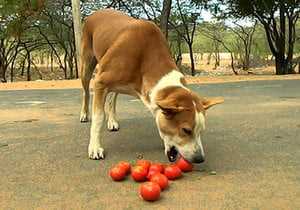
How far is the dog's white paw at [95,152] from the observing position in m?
4.97

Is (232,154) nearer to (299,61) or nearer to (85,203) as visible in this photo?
(85,203)

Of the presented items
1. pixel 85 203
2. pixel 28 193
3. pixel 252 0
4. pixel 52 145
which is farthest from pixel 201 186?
pixel 252 0

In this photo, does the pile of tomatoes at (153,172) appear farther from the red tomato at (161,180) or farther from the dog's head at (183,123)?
the dog's head at (183,123)

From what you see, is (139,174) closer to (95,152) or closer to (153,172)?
(153,172)

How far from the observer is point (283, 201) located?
142 inches

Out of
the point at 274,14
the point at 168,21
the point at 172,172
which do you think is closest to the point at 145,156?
the point at 172,172

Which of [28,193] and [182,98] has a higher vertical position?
[182,98]

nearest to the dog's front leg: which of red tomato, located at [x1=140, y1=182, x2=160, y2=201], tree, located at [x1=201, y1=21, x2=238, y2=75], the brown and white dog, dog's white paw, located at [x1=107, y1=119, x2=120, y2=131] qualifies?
the brown and white dog

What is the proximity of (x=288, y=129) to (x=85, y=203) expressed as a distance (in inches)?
141

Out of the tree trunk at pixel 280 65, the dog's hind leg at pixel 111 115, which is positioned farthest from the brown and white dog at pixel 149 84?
the tree trunk at pixel 280 65

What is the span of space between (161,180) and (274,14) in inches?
1056

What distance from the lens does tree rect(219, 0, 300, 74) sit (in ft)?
90.2

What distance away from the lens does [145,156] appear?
5078 millimetres

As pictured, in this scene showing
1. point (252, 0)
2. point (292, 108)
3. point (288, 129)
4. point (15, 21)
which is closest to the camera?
point (288, 129)
